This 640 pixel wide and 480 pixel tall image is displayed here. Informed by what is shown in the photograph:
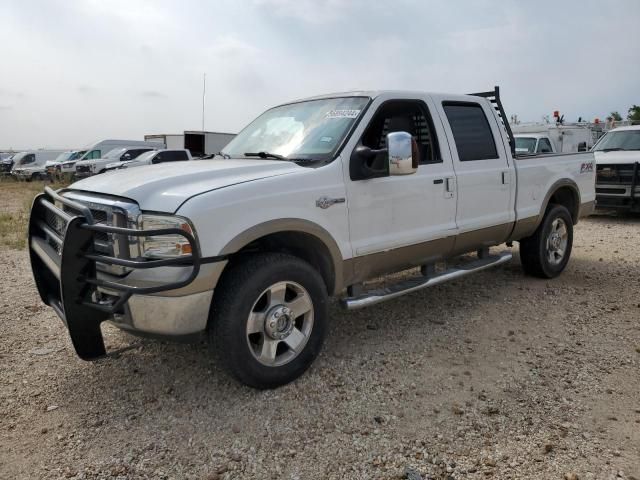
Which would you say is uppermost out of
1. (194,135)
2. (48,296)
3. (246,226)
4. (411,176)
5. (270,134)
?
(194,135)

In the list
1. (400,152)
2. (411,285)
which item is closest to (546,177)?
(411,285)

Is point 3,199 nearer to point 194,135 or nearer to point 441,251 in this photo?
point 194,135

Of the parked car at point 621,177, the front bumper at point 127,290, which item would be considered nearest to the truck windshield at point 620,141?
the parked car at point 621,177

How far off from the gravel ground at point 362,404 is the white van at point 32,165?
88.1 feet

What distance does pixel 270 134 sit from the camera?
4.41m

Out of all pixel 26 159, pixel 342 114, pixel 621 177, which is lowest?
→ pixel 621 177

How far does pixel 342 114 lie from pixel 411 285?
145 centimetres

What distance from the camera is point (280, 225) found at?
3.29 meters

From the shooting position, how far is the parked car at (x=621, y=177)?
400 inches

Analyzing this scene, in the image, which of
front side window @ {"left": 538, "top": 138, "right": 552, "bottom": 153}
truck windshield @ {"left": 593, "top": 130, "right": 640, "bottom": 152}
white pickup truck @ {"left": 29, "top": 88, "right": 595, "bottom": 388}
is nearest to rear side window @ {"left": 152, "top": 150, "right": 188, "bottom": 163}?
front side window @ {"left": 538, "top": 138, "right": 552, "bottom": 153}

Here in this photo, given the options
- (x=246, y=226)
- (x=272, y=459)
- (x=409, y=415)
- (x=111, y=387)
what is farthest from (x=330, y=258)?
(x=111, y=387)

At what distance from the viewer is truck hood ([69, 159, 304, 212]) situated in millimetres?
2990

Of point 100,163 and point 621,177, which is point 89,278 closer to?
point 621,177

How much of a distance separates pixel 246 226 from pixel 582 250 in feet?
20.3
